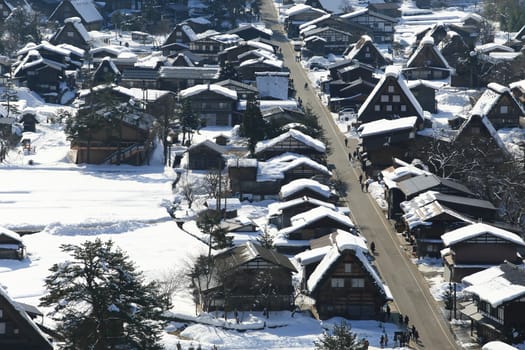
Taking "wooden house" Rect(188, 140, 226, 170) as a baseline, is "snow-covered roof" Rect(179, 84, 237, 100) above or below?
above

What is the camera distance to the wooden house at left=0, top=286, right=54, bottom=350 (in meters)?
34.3

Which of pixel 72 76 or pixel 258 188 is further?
pixel 72 76

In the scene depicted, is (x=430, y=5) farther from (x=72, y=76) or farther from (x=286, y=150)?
(x=286, y=150)

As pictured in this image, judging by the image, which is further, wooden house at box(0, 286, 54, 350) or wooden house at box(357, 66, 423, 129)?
wooden house at box(357, 66, 423, 129)

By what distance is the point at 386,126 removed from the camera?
191ft

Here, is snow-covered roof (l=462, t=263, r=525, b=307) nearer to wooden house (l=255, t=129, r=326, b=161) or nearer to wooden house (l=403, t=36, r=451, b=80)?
wooden house (l=255, t=129, r=326, b=161)

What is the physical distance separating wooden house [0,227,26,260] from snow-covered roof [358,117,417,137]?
18855 mm

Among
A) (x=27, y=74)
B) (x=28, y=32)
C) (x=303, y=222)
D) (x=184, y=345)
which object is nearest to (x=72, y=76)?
(x=27, y=74)

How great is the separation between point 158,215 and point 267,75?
943 inches

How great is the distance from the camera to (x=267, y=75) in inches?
2874

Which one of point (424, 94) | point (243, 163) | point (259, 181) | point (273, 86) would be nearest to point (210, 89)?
point (273, 86)

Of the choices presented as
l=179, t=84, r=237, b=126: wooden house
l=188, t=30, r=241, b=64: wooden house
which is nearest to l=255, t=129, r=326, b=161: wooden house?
l=179, t=84, r=237, b=126: wooden house

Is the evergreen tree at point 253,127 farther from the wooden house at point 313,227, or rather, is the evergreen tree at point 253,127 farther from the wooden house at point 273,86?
the wooden house at point 273,86

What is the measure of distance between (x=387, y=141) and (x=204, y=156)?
825 centimetres
